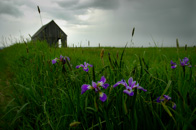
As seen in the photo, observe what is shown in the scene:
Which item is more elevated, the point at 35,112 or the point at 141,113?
the point at 141,113

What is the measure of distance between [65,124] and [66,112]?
122mm

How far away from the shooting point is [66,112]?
1.52 m

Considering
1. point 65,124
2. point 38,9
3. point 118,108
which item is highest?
point 38,9

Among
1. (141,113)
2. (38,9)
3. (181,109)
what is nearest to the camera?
(181,109)

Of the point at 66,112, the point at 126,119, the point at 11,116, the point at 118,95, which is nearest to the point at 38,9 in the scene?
the point at 11,116

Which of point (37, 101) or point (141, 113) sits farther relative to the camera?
point (37, 101)

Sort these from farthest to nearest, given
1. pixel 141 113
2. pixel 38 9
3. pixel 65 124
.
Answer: pixel 38 9, pixel 65 124, pixel 141 113

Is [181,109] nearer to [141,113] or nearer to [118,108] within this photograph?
[141,113]

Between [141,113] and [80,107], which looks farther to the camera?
[80,107]

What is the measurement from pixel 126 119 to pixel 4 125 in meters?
1.64

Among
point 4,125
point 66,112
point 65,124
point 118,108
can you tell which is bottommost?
point 4,125

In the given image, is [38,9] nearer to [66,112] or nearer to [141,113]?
[66,112]

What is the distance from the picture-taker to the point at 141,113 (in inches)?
47.7

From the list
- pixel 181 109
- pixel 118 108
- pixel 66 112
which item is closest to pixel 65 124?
pixel 66 112
